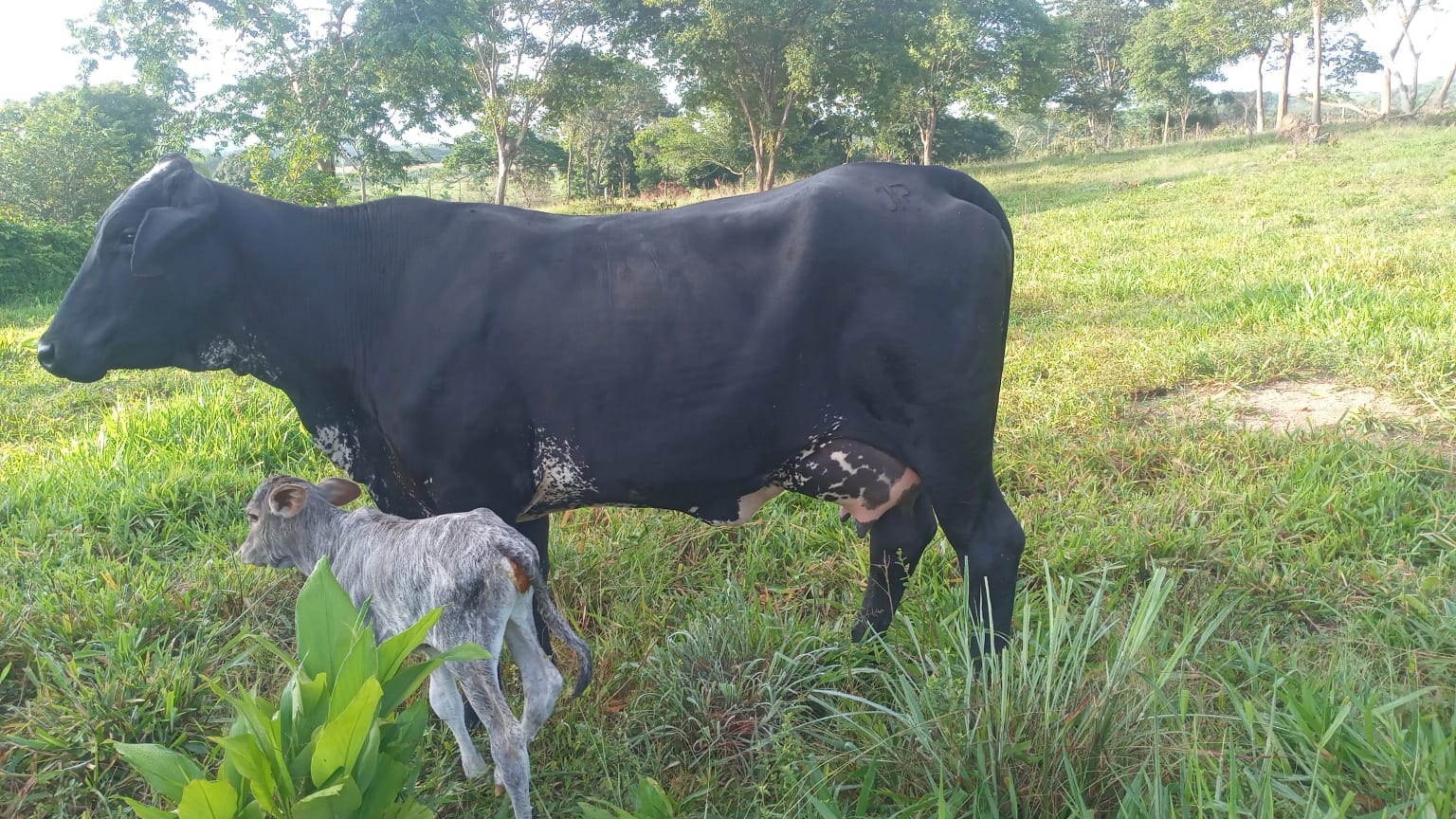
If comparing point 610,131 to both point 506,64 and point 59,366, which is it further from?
point 59,366

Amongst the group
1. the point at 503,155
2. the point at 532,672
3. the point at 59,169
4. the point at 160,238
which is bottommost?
the point at 532,672

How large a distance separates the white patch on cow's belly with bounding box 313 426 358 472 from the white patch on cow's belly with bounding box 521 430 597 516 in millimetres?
657

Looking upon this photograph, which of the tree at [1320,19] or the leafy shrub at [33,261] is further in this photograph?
the tree at [1320,19]

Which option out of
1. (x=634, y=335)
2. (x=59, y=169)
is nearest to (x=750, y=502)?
(x=634, y=335)

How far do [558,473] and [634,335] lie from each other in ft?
1.63

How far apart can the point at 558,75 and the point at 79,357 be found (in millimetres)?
21791

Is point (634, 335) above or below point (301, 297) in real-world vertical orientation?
below

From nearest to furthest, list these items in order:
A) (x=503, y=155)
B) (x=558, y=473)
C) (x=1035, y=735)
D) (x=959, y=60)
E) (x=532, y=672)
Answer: (x=1035, y=735)
(x=532, y=672)
(x=558, y=473)
(x=503, y=155)
(x=959, y=60)

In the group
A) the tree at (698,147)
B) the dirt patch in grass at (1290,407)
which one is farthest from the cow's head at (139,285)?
the tree at (698,147)

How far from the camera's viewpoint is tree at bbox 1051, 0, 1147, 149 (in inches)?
1673

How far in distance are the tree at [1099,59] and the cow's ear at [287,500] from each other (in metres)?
46.1

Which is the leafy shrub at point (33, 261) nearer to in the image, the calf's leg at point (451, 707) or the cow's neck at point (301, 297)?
the cow's neck at point (301, 297)

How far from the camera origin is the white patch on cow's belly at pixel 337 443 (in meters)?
2.73

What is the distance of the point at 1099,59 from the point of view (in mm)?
43875
